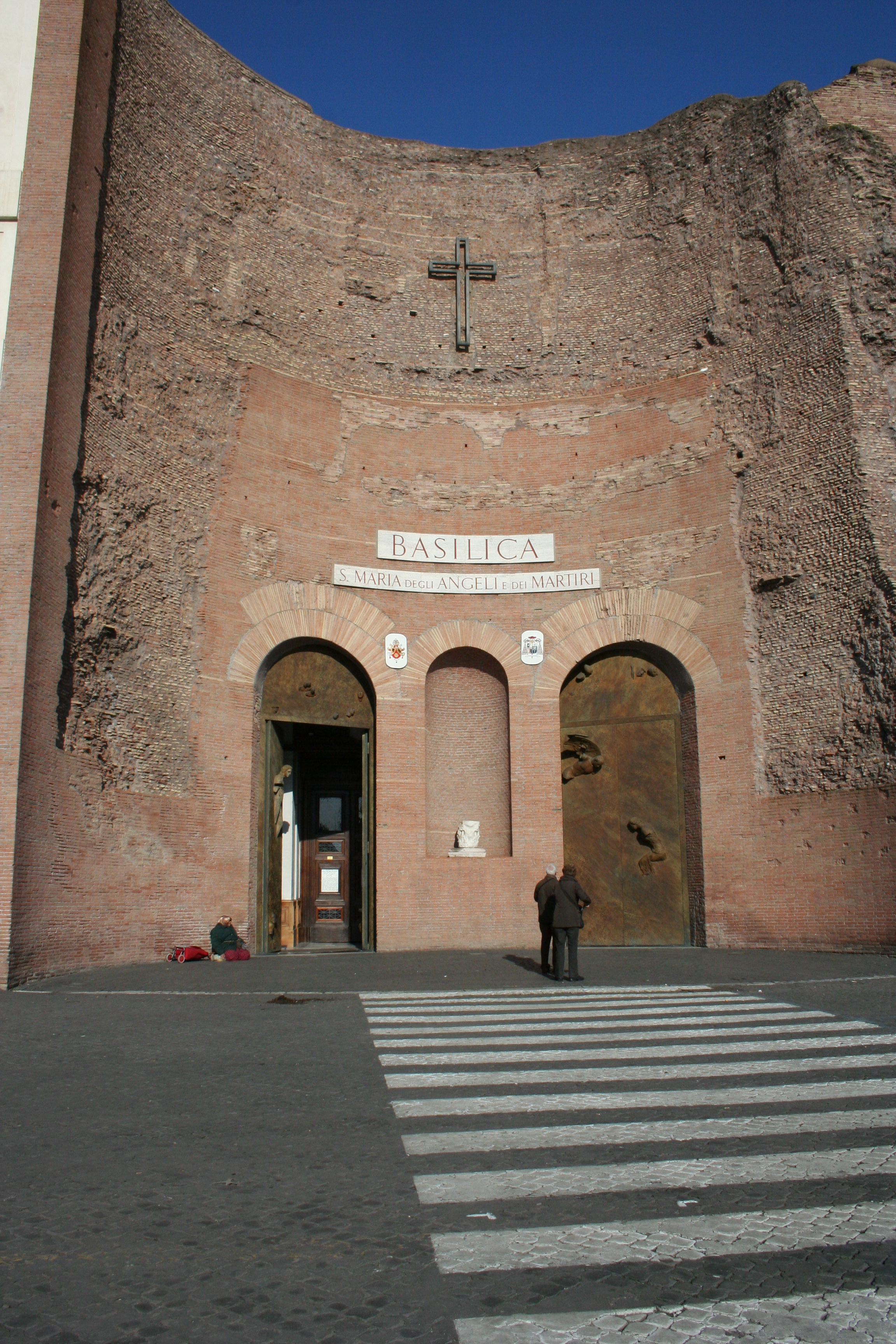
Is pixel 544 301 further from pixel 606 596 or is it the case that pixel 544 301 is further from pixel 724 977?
pixel 724 977

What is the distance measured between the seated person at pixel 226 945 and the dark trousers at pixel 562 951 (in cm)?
498

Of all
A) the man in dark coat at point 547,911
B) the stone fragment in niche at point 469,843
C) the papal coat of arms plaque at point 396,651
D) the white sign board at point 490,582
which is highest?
the white sign board at point 490,582

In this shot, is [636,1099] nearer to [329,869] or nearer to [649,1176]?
[649,1176]

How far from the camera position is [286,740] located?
1627 centimetres

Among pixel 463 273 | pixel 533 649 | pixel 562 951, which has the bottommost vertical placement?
pixel 562 951

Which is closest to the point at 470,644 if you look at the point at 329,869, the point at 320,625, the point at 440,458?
the point at 320,625

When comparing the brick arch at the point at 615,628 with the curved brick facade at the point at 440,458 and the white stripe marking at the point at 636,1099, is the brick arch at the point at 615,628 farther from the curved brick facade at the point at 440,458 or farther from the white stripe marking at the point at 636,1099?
the white stripe marking at the point at 636,1099

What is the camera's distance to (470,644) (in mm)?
16266

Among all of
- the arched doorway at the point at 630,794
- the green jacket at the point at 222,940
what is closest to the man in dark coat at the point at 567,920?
the green jacket at the point at 222,940

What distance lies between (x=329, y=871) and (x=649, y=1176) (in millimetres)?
14839

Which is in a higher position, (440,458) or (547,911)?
(440,458)

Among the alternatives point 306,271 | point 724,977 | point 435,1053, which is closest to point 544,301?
point 306,271

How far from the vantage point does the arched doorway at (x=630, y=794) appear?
611 inches

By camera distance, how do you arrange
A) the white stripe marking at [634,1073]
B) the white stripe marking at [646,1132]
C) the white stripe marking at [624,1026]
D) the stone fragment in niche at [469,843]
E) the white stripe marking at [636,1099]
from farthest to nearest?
1. the stone fragment in niche at [469,843]
2. the white stripe marking at [624,1026]
3. the white stripe marking at [634,1073]
4. the white stripe marking at [636,1099]
5. the white stripe marking at [646,1132]
